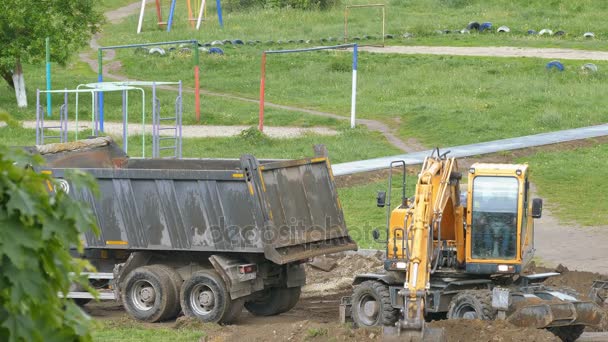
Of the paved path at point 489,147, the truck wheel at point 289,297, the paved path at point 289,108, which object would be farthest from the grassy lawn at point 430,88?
the truck wheel at point 289,297

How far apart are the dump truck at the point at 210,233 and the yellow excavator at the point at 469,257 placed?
1.21 m

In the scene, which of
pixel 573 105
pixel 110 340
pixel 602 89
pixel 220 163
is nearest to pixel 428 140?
pixel 573 105

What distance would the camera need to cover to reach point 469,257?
604 inches

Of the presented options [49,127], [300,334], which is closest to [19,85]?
[49,127]

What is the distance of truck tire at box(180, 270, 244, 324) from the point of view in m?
16.0

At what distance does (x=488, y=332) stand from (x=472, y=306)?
3.41 feet

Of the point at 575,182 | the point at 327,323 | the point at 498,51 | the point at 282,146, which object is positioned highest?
the point at 498,51

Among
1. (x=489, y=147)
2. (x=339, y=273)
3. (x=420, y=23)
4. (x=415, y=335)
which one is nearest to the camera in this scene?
(x=415, y=335)


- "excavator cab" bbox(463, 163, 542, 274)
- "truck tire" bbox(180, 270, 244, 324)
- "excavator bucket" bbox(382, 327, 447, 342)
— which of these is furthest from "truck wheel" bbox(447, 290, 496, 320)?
"truck tire" bbox(180, 270, 244, 324)

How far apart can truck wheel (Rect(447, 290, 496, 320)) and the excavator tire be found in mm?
1032

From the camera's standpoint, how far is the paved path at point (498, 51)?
4788 cm

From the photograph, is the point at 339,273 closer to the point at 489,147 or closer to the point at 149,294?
the point at 149,294

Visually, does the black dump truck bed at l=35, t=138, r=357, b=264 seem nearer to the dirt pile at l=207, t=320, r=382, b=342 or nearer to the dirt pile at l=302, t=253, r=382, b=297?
the dirt pile at l=207, t=320, r=382, b=342

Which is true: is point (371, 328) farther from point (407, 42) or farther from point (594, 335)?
point (407, 42)
